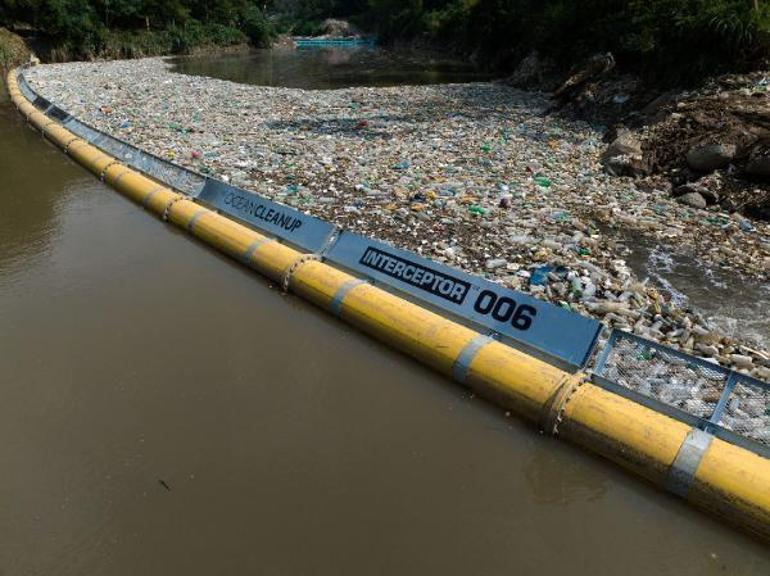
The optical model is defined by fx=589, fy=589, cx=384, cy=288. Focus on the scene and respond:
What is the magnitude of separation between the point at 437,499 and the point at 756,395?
8.09 ft

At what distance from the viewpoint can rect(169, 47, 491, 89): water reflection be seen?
91.4 feet

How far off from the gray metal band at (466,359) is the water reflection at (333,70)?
875 inches

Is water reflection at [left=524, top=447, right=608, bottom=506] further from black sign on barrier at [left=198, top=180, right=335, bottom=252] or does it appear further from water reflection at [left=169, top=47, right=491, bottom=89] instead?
water reflection at [left=169, top=47, right=491, bottom=89]

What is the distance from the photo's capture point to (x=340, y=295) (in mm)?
6129

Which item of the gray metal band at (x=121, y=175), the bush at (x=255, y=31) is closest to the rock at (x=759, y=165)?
the gray metal band at (x=121, y=175)

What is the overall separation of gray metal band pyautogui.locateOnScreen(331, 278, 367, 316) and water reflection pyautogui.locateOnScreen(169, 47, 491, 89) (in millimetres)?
20844

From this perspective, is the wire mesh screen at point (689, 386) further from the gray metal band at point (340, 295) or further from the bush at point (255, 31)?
the bush at point (255, 31)

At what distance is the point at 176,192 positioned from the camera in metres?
9.66

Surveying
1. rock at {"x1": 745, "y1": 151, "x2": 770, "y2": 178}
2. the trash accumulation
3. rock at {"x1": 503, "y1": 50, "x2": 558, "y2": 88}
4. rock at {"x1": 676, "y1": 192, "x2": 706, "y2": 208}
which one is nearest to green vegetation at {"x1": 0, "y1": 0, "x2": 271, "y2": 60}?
the trash accumulation

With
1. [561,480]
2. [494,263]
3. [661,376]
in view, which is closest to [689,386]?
[661,376]

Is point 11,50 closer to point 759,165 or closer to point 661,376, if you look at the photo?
point 759,165

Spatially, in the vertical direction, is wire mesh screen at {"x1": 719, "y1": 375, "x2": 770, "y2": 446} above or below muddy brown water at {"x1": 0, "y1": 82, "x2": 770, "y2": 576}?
above

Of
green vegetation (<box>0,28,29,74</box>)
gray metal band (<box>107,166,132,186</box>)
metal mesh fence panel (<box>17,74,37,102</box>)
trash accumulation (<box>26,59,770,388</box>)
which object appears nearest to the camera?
trash accumulation (<box>26,59,770,388</box>)

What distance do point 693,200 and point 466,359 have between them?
5923 mm
